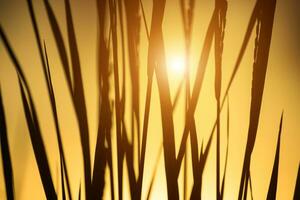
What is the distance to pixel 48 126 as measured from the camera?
2.27 feet

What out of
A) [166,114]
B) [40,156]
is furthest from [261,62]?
[40,156]

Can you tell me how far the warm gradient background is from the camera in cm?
65

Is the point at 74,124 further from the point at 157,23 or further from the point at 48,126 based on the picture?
the point at 157,23

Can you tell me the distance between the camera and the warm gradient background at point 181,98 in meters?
0.65

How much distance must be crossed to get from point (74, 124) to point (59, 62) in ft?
0.43

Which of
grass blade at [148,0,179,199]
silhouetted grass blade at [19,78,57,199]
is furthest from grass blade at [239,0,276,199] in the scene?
silhouetted grass blade at [19,78,57,199]

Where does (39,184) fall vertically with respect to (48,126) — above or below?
below

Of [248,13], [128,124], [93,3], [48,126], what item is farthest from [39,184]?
[248,13]

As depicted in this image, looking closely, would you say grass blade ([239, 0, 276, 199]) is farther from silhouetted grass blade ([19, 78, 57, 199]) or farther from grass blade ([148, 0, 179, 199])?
silhouetted grass blade ([19, 78, 57, 199])

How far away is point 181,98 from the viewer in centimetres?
68

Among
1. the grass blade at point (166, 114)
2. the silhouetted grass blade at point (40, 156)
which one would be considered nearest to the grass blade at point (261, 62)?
the grass blade at point (166, 114)

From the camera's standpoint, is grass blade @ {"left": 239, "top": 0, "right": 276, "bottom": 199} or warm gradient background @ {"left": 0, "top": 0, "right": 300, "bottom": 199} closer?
grass blade @ {"left": 239, "top": 0, "right": 276, "bottom": 199}

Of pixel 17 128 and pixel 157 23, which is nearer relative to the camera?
pixel 157 23

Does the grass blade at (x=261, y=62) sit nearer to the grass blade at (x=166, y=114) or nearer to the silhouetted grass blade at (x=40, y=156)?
the grass blade at (x=166, y=114)
